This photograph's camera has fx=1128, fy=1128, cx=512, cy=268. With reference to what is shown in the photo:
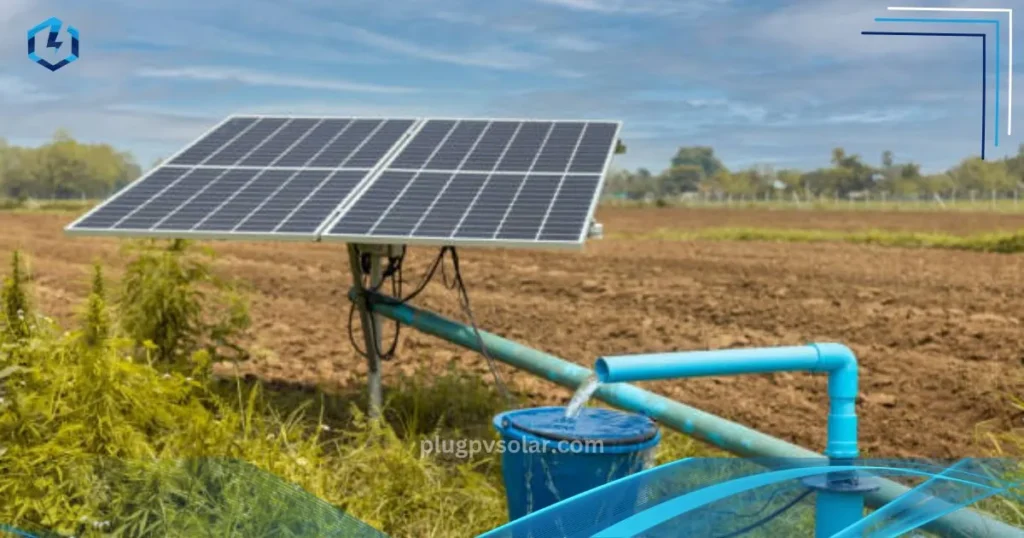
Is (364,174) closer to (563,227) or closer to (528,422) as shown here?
(563,227)

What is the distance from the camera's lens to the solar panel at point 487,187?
6535 millimetres

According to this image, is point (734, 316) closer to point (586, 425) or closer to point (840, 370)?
point (586, 425)

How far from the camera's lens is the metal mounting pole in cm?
752

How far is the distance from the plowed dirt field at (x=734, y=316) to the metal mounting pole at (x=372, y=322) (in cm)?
110

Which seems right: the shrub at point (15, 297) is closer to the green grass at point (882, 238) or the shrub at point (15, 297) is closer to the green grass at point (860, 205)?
the green grass at point (882, 238)

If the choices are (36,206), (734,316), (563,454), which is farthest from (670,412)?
(36,206)

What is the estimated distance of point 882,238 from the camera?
76.8 feet

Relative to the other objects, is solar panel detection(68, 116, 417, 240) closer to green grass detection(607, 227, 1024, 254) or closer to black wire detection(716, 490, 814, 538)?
black wire detection(716, 490, 814, 538)

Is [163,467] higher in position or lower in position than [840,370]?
lower

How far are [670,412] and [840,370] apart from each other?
203 cm

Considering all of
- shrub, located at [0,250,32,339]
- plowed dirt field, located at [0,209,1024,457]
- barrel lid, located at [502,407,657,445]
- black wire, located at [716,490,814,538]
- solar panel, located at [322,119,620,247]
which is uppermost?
solar panel, located at [322,119,620,247]

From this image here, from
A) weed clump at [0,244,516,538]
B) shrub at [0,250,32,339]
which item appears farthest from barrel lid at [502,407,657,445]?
shrub at [0,250,32,339]

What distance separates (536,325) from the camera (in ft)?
38.7

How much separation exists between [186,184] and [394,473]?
322 centimetres
